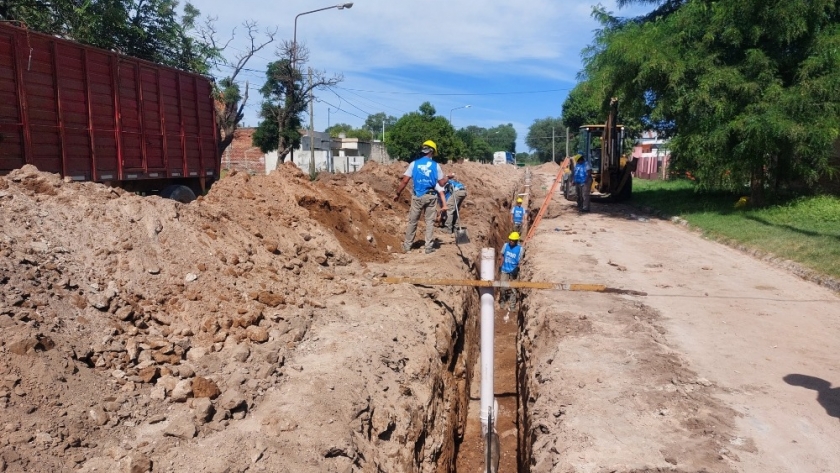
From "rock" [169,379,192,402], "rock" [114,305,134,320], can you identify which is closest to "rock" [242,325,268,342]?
"rock" [114,305,134,320]

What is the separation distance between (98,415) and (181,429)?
45 cm

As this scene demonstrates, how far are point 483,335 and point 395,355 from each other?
1.19 meters

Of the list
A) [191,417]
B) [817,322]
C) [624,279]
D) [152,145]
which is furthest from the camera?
[152,145]

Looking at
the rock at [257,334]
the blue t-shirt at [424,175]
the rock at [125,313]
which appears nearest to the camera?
the rock at [125,313]

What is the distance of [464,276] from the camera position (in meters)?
9.44

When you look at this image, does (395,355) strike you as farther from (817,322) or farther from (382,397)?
(817,322)

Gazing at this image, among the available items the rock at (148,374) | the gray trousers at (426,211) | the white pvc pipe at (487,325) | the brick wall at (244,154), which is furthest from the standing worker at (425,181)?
the brick wall at (244,154)

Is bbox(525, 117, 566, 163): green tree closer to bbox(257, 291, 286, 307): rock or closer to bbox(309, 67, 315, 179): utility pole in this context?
bbox(309, 67, 315, 179): utility pole

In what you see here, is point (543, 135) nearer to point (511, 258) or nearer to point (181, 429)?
point (511, 258)

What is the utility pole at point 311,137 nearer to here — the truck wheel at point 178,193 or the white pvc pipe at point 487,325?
the truck wheel at point 178,193

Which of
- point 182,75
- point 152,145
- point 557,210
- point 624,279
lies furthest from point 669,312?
point 557,210

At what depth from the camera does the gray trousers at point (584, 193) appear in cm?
1814

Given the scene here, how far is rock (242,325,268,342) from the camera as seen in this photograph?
16.8 ft

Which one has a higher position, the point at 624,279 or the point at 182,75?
the point at 182,75
